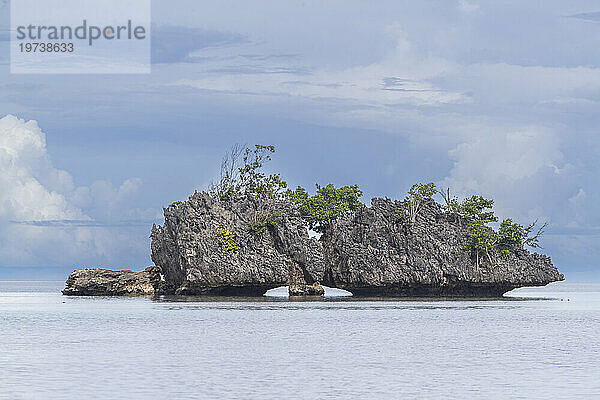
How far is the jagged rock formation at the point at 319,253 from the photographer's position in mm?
75562

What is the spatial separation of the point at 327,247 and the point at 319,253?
3.07m

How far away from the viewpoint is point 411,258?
7825 centimetres

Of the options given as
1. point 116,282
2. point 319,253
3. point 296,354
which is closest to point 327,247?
point 319,253

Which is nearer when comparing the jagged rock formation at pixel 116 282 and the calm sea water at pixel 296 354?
the calm sea water at pixel 296 354

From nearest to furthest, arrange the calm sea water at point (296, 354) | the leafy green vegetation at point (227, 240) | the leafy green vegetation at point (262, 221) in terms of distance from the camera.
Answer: the calm sea water at point (296, 354)
the leafy green vegetation at point (227, 240)
the leafy green vegetation at point (262, 221)

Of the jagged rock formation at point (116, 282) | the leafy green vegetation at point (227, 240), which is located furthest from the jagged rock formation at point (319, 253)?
the jagged rock formation at point (116, 282)

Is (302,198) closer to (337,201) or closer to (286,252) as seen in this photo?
(337,201)

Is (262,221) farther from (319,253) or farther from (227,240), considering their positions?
(319,253)

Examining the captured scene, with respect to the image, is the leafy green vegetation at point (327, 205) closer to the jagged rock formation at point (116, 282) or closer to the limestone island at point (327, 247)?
the limestone island at point (327, 247)

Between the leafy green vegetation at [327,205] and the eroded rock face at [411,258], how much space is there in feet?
4.44

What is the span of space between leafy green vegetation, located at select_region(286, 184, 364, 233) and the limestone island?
111 millimetres

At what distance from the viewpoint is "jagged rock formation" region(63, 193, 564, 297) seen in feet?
248

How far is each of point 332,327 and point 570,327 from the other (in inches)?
572

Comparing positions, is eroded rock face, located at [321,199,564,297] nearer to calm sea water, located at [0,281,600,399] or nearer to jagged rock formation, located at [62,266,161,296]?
calm sea water, located at [0,281,600,399]
